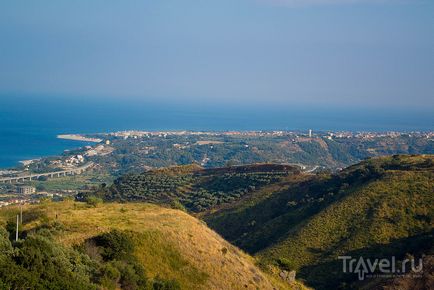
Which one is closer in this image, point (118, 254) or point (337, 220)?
point (118, 254)

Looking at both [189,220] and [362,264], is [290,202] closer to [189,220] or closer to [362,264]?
[362,264]

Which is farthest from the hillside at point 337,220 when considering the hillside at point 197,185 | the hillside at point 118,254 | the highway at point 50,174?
the highway at point 50,174

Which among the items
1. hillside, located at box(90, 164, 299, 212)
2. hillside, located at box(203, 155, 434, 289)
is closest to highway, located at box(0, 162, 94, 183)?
hillside, located at box(90, 164, 299, 212)

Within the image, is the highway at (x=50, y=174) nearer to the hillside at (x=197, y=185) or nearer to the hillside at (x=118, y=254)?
the hillside at (x=197, y=185)

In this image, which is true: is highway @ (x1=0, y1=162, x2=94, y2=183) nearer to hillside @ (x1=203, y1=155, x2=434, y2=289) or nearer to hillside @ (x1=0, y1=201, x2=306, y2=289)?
hillside @ (x1=203, y1=155, x2=434, y2=289)

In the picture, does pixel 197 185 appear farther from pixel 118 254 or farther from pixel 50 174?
pixel 50 174

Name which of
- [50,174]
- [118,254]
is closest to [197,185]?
[118,254]
